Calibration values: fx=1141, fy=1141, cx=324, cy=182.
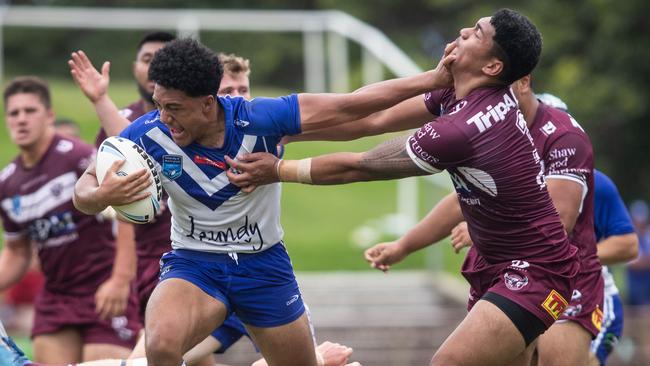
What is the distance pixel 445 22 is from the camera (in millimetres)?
32312

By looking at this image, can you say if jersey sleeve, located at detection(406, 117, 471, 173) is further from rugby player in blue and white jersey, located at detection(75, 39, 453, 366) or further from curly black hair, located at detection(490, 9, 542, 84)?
curly black hair, located at detection(490, 9, 542, 84)

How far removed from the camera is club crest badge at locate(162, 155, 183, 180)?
6.04 meters

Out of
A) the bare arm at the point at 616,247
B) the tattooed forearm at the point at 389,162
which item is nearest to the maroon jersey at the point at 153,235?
the tattooed forearm at the point at 389,162

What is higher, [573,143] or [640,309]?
[573,143]

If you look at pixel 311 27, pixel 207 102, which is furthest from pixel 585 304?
pixel 311 27

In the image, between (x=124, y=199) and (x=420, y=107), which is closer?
(x=124, y=199)

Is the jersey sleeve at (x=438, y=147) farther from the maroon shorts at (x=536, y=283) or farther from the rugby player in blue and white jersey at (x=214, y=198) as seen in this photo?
the maroon shorts at (x=536, y=283)

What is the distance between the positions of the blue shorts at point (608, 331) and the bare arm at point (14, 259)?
14.1 feet

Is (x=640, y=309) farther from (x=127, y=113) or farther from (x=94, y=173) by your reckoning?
(x=94, y=173)

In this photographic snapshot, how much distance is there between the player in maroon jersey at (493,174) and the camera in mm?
5863

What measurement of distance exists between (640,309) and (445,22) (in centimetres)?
1798

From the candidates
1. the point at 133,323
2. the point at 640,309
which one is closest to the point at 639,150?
the point at 640,309

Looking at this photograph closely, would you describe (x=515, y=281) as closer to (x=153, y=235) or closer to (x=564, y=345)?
(x=564, y=345)

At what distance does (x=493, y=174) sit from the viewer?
5.93 meters
